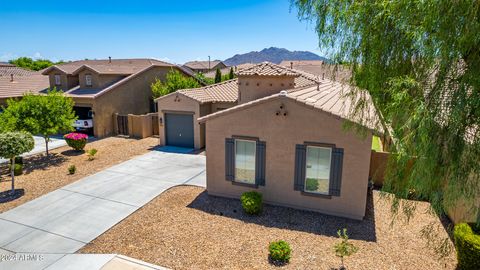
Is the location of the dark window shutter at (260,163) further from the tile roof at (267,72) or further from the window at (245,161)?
the tile roof at (267,72)

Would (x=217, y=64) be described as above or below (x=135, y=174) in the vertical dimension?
above

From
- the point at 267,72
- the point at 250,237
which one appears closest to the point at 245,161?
the point at 250,237

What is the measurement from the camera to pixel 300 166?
1054cm

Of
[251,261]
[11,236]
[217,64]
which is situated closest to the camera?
[251,261]

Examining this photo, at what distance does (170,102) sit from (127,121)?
5.36 meters

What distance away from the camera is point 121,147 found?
19.4 meters

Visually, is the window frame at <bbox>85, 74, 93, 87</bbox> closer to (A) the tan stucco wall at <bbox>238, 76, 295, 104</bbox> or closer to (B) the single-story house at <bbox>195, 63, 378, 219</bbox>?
(A) the tan stucco wall at <bbox>238, 76, 295, 104</bbox>

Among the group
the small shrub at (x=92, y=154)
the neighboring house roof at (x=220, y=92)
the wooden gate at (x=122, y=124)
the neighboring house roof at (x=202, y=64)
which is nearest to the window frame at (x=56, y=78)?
the wooden gate at (x=122, y=124)

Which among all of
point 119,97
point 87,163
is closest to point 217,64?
point 119,97

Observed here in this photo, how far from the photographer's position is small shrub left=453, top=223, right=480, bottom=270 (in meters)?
6.81

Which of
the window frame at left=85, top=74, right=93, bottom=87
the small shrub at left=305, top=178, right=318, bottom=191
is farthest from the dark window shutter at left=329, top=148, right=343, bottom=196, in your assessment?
the window frame at left=85, top=74, right=93, bottom=87

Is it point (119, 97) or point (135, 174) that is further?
point (119, 97)

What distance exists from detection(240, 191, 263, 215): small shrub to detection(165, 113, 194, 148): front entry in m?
9.72

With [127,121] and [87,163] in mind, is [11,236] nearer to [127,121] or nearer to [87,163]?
[87,163]
